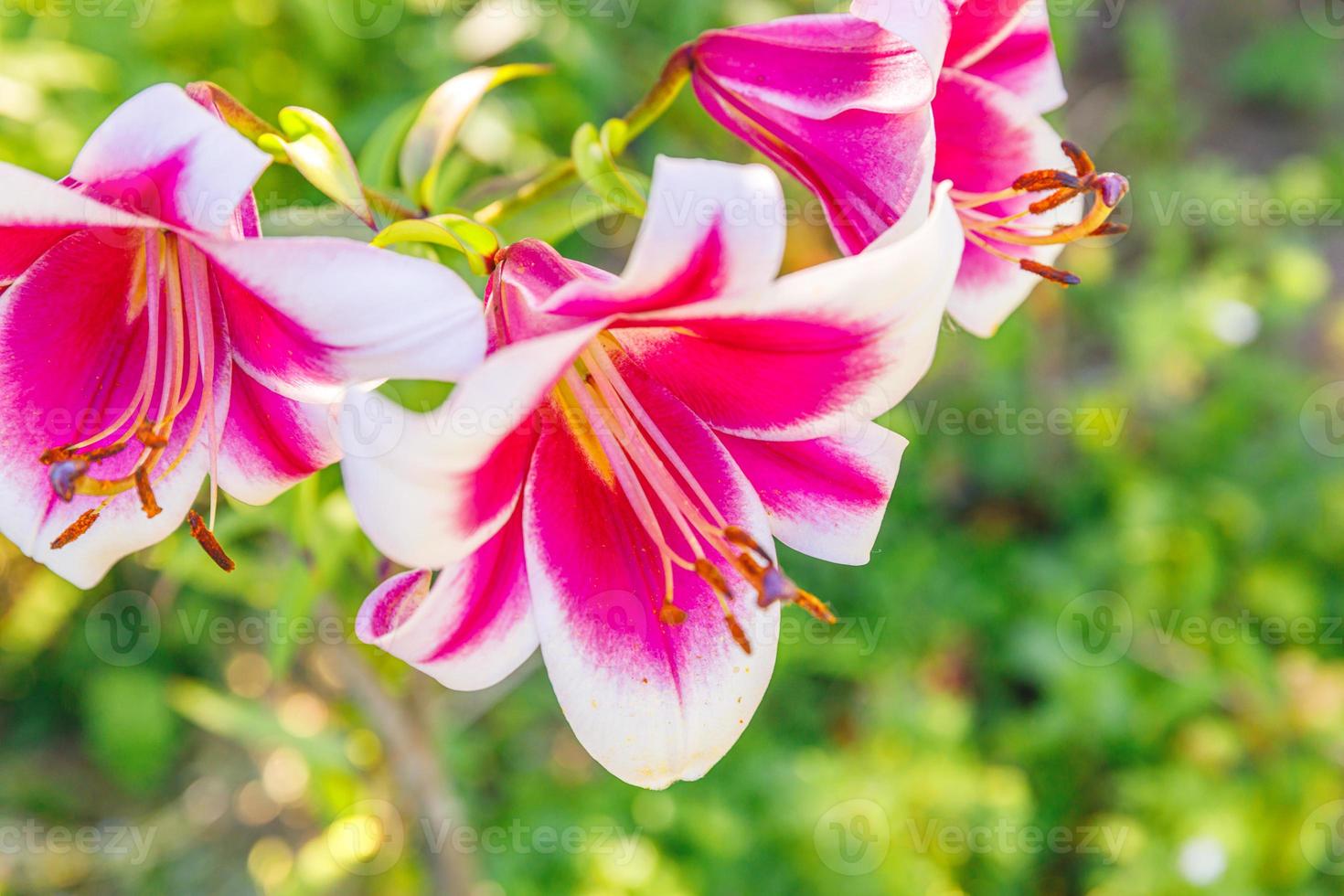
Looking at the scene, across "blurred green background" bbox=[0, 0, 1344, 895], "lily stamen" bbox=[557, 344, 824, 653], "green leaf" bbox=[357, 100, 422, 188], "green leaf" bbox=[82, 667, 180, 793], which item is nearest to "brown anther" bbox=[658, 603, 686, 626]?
"lily stamen" bbox=[557, 344, 824, 653]

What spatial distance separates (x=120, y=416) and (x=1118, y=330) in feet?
7.71

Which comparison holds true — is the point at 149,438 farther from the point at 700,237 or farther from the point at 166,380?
the point at 700,237

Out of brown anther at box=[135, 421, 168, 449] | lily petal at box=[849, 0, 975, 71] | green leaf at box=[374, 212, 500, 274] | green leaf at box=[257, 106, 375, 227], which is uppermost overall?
lily petal at box=[849, 0, 975, 71]

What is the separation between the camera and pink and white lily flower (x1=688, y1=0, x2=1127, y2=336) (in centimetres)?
63

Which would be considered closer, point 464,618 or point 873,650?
point 464,618

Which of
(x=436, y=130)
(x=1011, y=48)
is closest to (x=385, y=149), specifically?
(x=436, y=130)

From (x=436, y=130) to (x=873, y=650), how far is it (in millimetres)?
1603

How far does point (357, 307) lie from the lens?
49 cm

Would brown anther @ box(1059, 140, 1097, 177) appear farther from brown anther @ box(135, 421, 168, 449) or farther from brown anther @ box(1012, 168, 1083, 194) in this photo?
brown anther @ box(135, 421, 168, 449)

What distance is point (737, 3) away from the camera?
188 centimetres

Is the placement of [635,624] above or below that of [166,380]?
below

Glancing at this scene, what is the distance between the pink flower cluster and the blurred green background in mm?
745

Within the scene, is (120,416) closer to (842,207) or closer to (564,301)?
(564,301)

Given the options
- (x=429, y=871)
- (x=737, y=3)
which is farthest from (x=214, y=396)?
(x=429, y=871)
